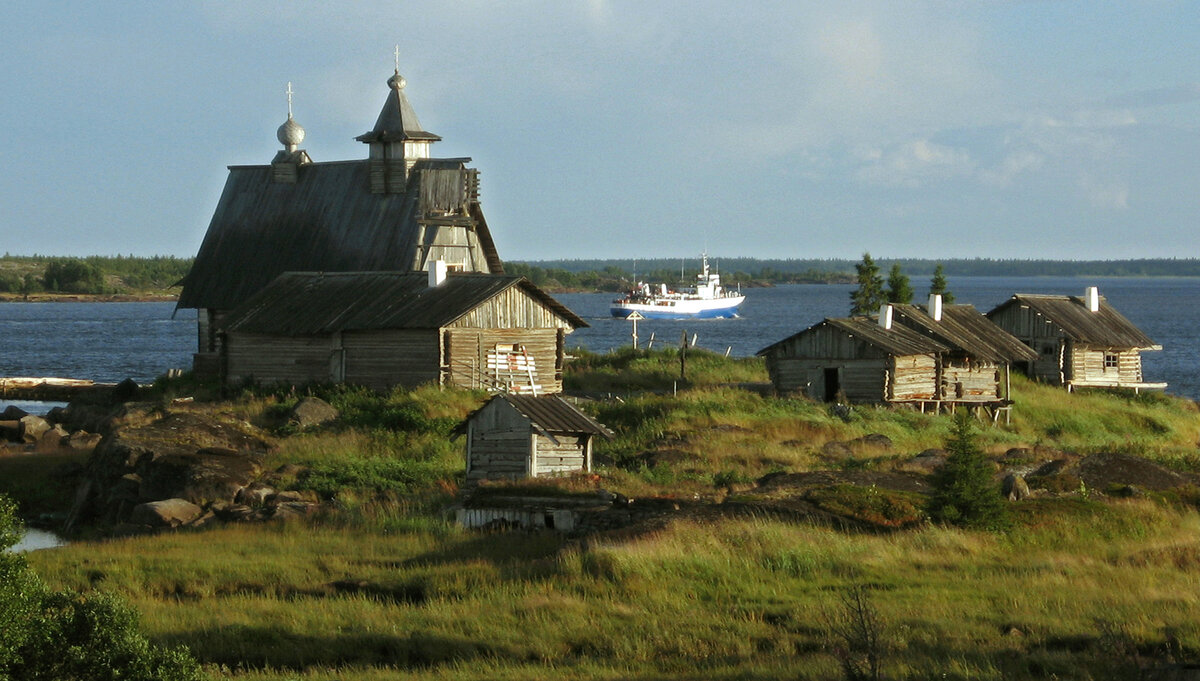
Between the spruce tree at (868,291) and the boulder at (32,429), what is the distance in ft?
116

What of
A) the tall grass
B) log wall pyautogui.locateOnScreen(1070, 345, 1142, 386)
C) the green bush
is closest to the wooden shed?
log wall pyautogui.locateOnScreen(1070, 345, 1142, 386)

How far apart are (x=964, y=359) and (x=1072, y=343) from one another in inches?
387

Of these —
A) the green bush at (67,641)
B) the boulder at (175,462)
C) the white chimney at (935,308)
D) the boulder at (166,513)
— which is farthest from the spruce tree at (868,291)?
the green bush at (67,641)

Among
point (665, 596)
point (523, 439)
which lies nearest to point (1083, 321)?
point (523, 439)

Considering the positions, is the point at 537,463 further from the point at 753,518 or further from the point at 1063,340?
the point at 1063,340

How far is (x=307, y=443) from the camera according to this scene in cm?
3616

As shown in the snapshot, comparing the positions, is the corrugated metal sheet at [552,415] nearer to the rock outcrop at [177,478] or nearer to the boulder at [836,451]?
the rock outcrop at [177,478]

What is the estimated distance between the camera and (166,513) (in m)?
30.3

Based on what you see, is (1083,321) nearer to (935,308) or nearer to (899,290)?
(899,290)

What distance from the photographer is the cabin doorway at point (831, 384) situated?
156 feet

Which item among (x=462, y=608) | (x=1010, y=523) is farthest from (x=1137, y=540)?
(x=462, y=608)

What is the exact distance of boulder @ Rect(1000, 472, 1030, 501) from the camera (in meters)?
26.9

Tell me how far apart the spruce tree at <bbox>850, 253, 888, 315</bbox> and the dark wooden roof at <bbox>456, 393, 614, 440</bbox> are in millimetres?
37721

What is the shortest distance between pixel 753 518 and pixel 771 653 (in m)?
6.44
